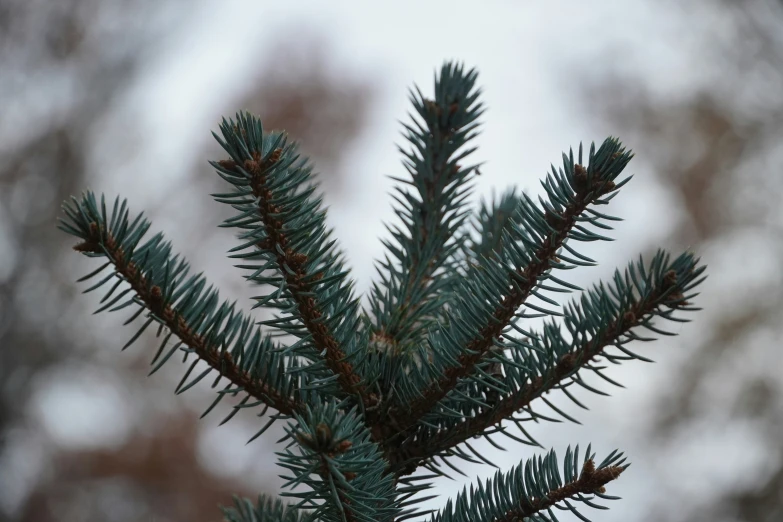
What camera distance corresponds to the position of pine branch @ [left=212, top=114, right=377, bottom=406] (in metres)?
0.39

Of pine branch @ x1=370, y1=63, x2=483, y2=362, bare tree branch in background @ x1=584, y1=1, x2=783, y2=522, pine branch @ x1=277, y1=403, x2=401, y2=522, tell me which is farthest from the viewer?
bare tree branch in background @ x1=584, y1=1, x2=783, y2=522

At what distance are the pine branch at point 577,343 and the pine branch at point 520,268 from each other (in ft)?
0.07

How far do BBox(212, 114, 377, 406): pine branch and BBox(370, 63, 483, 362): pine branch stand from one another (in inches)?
2.7

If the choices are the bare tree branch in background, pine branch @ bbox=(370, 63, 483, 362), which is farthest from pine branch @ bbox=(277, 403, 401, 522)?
the bare tree branch in background

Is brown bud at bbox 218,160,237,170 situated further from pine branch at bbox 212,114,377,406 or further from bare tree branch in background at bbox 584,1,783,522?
bare tree branch in background at bbox 584,1,783,522

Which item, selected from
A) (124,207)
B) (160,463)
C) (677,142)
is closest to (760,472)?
(677,142)

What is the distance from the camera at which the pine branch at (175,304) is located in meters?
0.42

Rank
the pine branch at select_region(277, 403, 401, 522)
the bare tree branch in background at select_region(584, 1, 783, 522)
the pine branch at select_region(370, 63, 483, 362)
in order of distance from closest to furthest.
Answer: the pine branch at select_region(277, 403, 401, 522), the pine branch at select_region(370, 63, 483, 362), the bare tree branch in background at select_region(584, 1, 783, 522)

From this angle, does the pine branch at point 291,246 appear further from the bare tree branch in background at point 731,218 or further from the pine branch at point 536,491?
the bare tree branch in background at point 731,218

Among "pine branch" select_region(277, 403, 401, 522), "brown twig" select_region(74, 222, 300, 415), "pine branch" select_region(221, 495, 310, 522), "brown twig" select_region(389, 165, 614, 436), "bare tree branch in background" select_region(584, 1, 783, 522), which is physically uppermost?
"bare tree branch in background" select_region(584, 1, 783, 522)

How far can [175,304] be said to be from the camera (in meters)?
0.46

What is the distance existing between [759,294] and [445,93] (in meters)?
4.70

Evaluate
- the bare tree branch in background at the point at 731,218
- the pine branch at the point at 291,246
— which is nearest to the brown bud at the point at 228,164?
the pine branch at the point at 291,246

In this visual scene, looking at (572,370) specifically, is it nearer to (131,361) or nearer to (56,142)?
(131,361)
